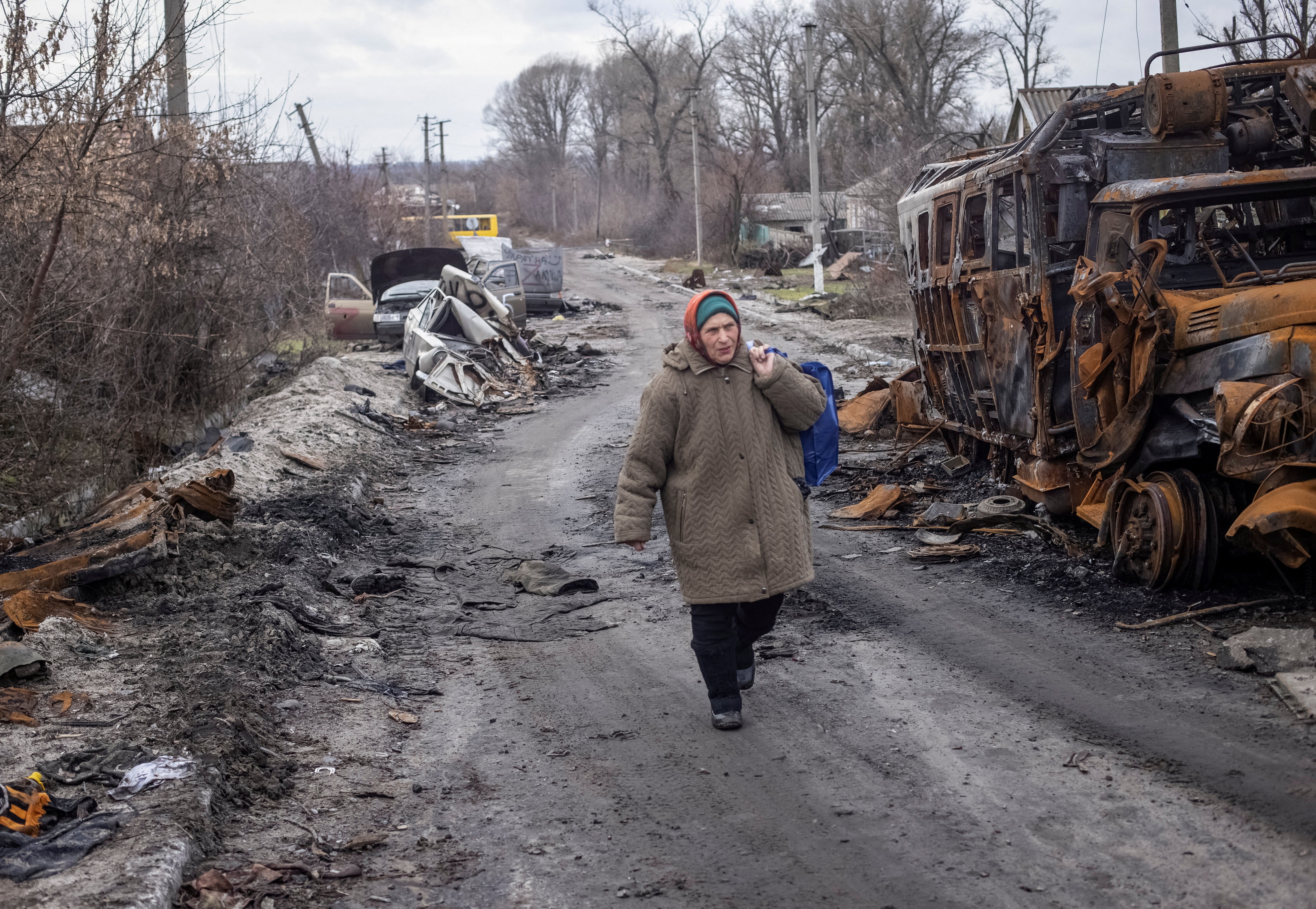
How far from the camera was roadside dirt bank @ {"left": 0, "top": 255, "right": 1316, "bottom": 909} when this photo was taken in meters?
3.54

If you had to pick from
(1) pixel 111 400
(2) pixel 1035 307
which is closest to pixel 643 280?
(1) pixel 111 400

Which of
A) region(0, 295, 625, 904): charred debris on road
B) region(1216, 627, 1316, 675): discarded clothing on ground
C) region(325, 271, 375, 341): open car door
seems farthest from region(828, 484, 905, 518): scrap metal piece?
region(325, 271, 375, 341): open car door

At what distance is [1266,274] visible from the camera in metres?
6.38

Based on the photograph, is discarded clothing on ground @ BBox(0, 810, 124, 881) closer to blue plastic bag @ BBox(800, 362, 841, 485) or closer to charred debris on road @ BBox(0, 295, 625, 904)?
charred debris on road @ BBox(0, 295, 625, 904)

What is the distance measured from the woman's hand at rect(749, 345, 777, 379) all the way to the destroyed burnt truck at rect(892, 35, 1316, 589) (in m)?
2.29

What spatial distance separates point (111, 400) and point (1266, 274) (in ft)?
33.3

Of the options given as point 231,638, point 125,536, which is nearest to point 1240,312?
point 231,638

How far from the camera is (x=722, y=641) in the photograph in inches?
190

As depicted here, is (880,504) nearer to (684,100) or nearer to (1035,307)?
(1035,307)

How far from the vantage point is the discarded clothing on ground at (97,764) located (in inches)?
171

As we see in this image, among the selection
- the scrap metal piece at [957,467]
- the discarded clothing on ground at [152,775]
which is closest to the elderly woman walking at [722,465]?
the discarded clothing on ground at [152,775]

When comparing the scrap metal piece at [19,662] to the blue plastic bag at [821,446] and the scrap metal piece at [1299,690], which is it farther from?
the scrap metal piece at [1299,690]

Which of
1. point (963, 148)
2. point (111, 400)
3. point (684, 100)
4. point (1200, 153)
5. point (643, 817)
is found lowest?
point (643, 817)

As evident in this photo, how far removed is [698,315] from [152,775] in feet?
8.80
